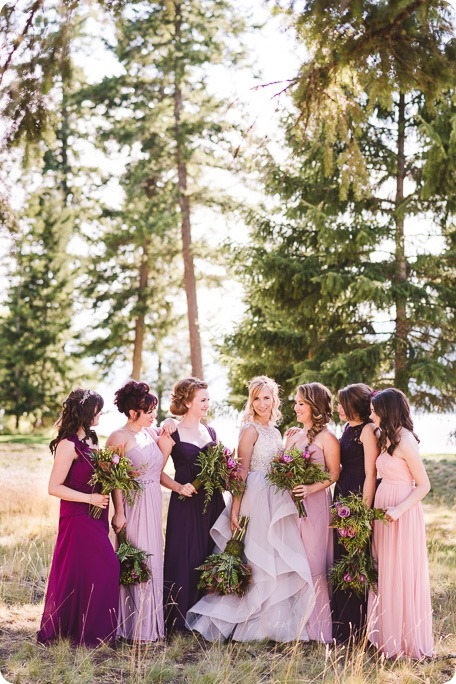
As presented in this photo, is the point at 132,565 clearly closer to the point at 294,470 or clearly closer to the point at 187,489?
the point at 187,489

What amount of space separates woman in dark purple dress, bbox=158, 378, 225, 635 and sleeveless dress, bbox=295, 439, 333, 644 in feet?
2.77

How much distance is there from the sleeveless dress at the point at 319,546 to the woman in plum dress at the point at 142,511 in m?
1.27

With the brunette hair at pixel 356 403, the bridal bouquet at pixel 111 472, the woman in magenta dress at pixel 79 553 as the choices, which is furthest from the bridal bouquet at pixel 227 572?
the brunette hair at pixel 356 403

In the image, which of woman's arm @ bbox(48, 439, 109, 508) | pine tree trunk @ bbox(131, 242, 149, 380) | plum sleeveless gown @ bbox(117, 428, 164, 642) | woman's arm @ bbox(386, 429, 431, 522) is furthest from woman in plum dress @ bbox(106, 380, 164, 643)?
pine tree trunk @ bbox(131, 242, 149, 380)

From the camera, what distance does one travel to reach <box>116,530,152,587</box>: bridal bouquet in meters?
5.90

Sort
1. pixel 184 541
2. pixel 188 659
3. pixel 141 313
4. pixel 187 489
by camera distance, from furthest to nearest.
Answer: pixel 141 313, pixel 184 541, pixel 187 489, pixel 188 659

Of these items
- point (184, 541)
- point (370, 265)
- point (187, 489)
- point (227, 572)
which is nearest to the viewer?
point (227, 572)

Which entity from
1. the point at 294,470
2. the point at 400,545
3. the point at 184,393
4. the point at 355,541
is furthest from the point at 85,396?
the point at 400,545

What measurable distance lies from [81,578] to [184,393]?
1.74m

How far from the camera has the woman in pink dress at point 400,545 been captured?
5664mm

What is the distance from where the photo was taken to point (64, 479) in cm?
565

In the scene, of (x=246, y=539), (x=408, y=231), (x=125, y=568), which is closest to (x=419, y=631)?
(x=246, y=539)

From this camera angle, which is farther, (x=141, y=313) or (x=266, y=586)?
(x=141, y=313)

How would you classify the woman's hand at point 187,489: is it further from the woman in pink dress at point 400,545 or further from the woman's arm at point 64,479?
the woman in pink dress at point 400,545
